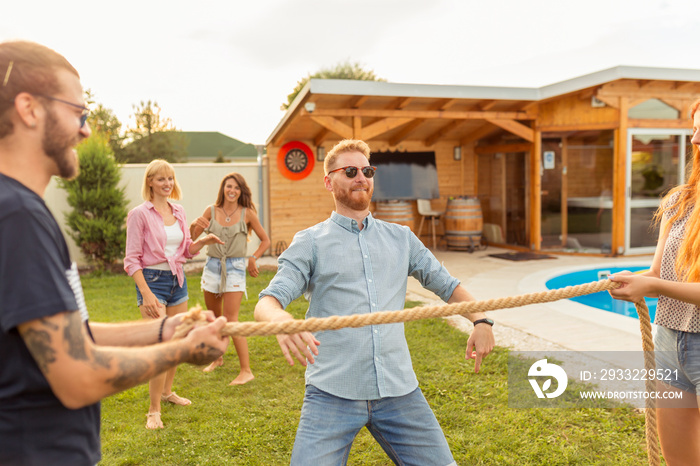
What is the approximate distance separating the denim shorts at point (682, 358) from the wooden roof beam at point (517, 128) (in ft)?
29.7

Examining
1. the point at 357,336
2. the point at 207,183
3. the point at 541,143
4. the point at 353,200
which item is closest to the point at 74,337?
the point at 357,336

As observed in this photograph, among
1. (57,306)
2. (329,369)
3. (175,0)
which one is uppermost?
(175,0)

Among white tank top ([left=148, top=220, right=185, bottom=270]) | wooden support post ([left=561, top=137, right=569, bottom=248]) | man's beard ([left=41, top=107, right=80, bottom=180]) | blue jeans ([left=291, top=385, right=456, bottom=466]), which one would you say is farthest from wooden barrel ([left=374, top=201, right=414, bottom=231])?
man's beard ([left=41, top=107, right=80, bottom=180])

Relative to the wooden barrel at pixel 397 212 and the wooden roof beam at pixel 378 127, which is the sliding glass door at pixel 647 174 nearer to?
the wooden barrel at pixel 397 212

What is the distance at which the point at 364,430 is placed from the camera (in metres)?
3.47

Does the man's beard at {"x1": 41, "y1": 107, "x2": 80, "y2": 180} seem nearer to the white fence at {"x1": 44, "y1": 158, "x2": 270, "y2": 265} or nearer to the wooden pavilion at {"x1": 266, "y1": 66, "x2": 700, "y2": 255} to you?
the wooden pavilion at {"x1": 266, "y1": 66, "x2": 700, "y2": 255}

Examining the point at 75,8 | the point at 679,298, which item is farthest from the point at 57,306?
the point at 75,8

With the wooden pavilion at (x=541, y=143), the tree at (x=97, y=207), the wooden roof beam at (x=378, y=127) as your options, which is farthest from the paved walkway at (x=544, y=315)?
the tree at (x=97, y=207)

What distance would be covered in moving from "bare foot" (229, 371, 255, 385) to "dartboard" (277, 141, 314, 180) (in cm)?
764

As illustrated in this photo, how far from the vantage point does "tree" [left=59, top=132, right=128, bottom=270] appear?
9.83 metres

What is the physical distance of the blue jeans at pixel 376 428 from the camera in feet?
6.19

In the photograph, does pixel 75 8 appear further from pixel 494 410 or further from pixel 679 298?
pixel 679 298

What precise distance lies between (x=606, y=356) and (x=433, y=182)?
8.28 meters

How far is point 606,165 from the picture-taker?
1050 cm
